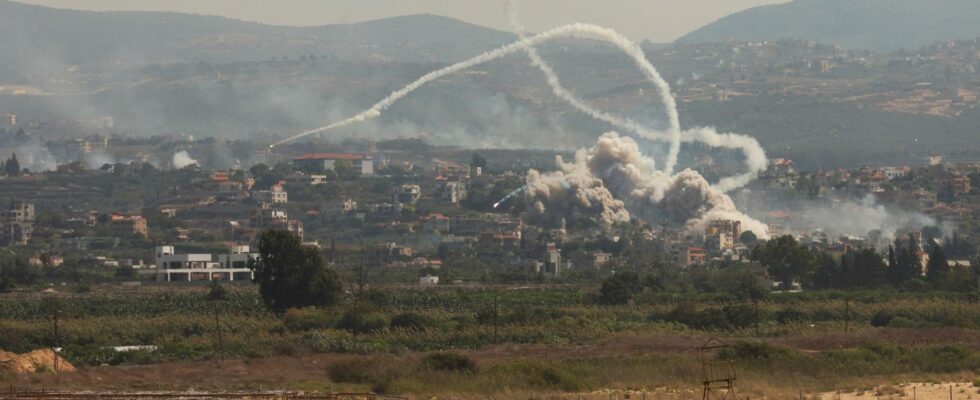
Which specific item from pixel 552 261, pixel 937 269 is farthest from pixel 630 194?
pixel 937 269

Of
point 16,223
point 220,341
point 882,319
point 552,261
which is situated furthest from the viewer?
point 16,223

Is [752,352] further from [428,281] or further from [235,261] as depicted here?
[235,261]

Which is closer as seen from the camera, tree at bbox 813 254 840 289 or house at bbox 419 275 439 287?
tree at bbox 813 254 840 289

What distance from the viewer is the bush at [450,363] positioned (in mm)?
59344

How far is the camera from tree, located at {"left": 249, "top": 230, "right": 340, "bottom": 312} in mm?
86688

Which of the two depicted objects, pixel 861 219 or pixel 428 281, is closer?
pixel 428 281

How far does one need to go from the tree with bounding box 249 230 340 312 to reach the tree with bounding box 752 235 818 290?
33.2m

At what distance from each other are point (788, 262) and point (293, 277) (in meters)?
38.1

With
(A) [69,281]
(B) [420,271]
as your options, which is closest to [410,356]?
(A) [69,281]

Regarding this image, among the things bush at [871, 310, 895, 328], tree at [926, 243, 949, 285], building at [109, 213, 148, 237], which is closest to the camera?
bush at [871, 310, 895, 328]

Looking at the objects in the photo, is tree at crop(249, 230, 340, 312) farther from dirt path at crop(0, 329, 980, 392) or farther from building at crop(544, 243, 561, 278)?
Answer: building at crop(544, 243, 561, 278)

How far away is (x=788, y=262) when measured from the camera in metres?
117

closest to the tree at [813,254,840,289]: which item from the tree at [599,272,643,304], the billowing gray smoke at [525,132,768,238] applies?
the tree at [599,272,643,304]

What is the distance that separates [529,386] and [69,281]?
233 feet
